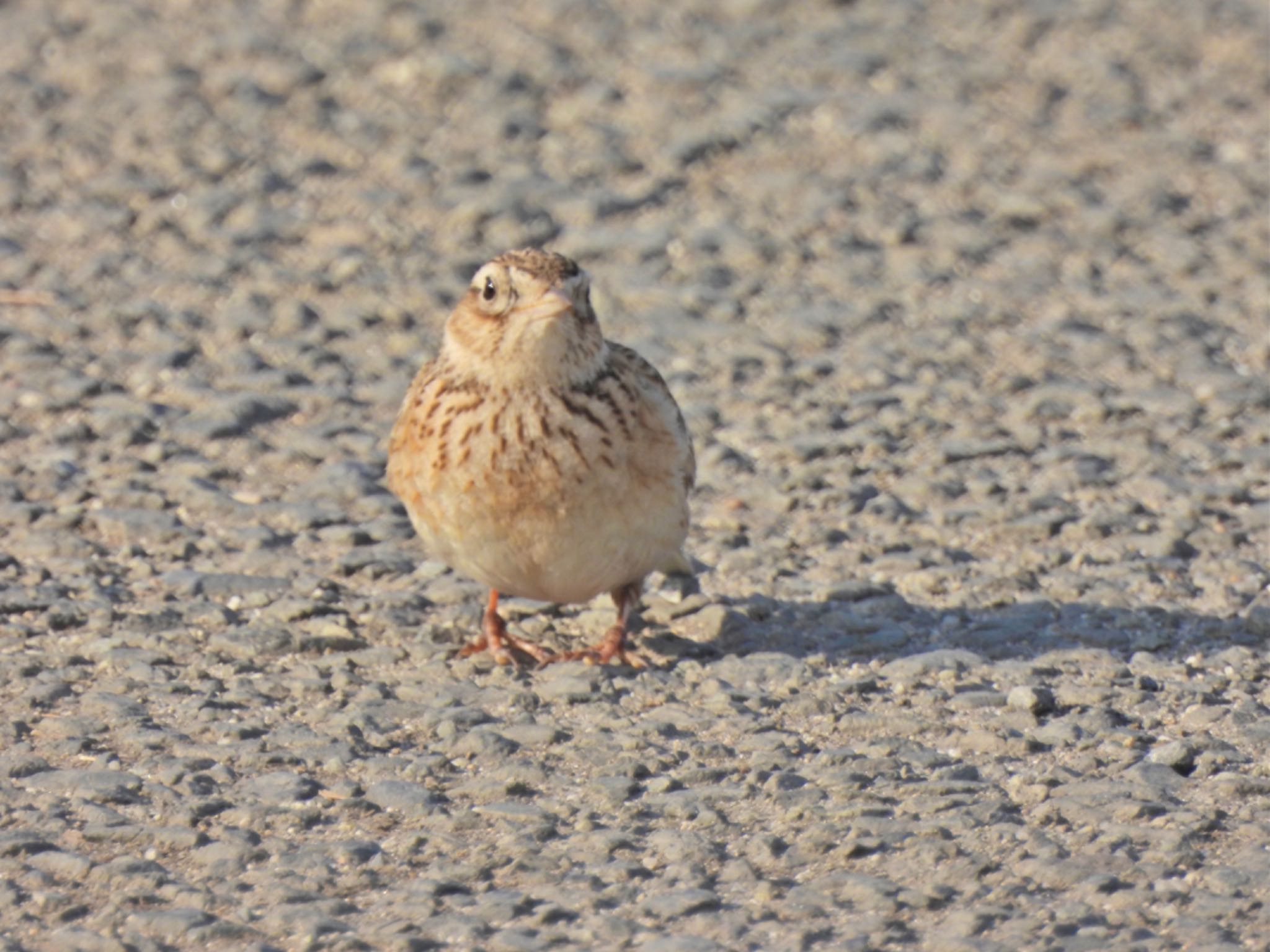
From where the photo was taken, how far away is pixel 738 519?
6.76 meters

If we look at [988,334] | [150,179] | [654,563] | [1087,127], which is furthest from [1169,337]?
[150,179]

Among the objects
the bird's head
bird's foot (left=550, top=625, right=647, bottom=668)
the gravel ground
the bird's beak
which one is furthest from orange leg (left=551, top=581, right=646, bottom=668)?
the bird's beak

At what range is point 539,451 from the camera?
5.38 metres

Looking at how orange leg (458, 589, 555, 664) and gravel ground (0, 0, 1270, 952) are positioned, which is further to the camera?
orange leg (458, 589, 555, 664)

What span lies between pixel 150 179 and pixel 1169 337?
478 centimetres

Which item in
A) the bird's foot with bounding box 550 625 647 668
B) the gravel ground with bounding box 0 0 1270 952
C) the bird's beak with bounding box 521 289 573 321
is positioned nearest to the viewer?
the gravel ground with bounding box 0 0 1270 952

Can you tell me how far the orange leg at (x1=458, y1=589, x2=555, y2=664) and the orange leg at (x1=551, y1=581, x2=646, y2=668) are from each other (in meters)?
0.07

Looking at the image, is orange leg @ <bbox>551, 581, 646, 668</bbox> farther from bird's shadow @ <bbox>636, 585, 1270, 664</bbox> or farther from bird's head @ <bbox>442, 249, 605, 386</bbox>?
bird's head @ <bbox>442, 249, 605, 386</bbox>

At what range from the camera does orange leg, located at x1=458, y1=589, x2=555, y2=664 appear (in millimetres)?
5738

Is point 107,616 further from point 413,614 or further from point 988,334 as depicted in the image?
point 988,334

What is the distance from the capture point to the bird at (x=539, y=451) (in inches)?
212

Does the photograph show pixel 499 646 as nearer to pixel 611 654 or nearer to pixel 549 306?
pixel 611 654

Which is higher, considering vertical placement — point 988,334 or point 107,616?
point 988,334

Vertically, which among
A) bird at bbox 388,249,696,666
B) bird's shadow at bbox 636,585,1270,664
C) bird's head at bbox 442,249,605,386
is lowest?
bird's shadow at bbox 636,585,1270,664
